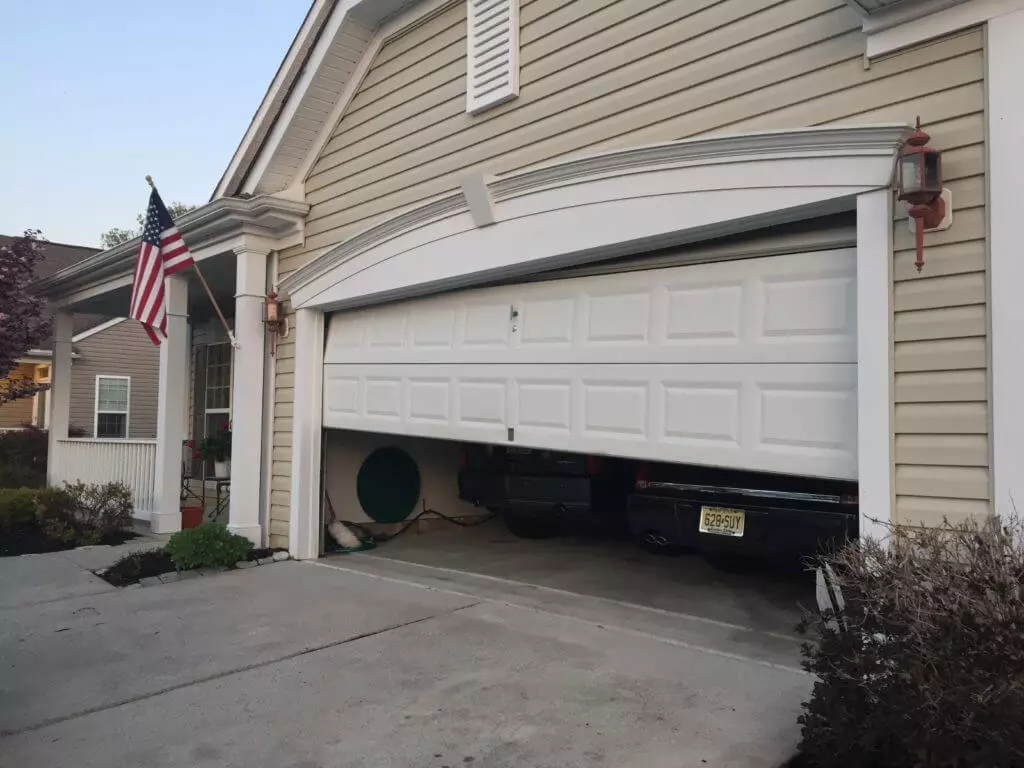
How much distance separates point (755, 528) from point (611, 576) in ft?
5.79

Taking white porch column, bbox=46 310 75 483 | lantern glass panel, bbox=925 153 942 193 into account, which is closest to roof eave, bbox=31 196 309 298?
white porch column, bbox=46 310 75 483

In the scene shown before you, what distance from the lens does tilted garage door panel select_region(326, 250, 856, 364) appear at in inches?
170

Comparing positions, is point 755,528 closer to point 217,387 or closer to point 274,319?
point 274,319

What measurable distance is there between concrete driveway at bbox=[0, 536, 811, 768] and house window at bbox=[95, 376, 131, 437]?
50.0 ft

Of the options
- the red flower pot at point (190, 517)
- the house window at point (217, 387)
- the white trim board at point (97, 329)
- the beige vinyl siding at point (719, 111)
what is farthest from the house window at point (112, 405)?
the beige vinyl siding at point (719, 111)

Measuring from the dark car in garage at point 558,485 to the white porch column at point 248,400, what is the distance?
7.40 feet

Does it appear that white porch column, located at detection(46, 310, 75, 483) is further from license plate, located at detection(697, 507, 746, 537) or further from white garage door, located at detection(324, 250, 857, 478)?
license plate, located at detection(697, 507, 746, 537)

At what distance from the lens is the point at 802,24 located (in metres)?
4.38

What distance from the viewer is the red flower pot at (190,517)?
9.62 meters

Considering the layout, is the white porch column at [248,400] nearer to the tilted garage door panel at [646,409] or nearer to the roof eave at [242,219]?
the roof eave at [242,219]

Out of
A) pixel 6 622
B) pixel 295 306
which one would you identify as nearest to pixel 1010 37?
pixel 295 306

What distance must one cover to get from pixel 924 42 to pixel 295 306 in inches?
231

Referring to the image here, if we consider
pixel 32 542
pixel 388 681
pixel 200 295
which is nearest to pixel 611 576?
pixel 388 681

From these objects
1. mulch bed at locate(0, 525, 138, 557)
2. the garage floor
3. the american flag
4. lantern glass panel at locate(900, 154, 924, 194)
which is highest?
the american flag
